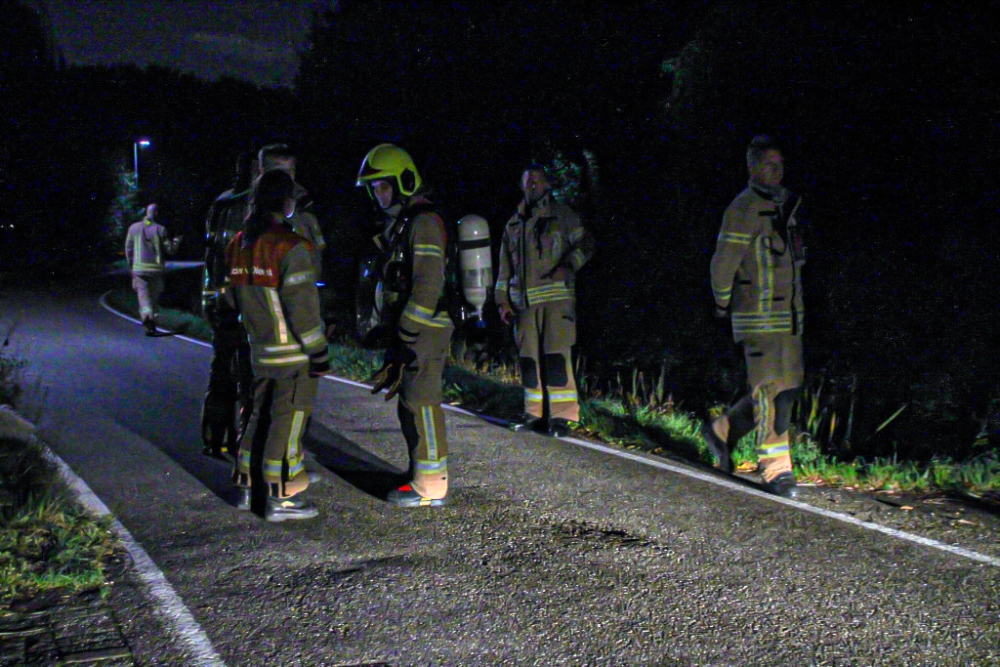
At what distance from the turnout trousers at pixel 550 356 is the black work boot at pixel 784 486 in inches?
86.6

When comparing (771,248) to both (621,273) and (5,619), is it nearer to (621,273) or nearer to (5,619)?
(5,619)

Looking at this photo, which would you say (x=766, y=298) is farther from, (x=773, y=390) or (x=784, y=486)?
(x=784, y=486)

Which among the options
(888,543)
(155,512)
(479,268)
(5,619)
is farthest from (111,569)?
(888,543)

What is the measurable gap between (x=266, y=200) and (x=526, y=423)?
12.0 feet

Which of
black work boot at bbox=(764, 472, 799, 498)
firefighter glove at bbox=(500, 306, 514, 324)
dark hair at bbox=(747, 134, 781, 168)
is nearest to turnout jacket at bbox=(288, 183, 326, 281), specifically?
firefighter glove at bbox=(500, 306, 514, 324)

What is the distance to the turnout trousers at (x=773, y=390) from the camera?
6699mm

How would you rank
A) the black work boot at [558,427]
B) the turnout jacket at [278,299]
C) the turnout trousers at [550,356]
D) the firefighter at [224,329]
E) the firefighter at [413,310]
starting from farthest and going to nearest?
the turnout trousers at [550,356] < the black work boot at [558,427] < the firefighter at [224,329] < the firefighter at [413,310] < the turnout jacket at [278,299]

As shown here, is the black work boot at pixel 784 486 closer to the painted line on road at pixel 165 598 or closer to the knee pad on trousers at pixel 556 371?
the knee pad on trousers at pixel 556 371

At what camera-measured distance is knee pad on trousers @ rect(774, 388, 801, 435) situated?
6.71 meters

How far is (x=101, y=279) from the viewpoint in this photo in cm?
3519

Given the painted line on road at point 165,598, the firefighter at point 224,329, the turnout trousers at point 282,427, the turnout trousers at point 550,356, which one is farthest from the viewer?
the turnout trousers at point 550,356

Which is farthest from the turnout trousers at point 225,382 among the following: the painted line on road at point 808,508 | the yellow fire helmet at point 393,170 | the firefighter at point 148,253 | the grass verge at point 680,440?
the firefighter at point 148,253

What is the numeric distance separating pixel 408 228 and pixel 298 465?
1.48m

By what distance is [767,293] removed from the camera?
261 inches
